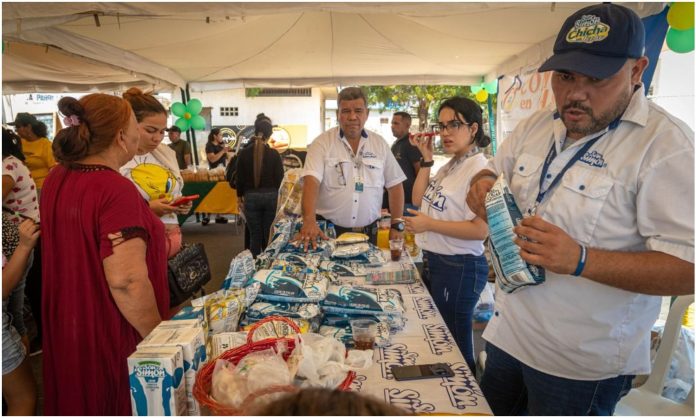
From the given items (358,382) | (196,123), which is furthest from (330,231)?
(196,123)

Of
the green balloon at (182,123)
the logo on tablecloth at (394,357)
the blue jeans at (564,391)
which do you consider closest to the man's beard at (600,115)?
the blue jeans at (564,391)

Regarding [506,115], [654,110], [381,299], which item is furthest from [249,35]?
[654,110]

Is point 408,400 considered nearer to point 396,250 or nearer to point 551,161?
point 551,161

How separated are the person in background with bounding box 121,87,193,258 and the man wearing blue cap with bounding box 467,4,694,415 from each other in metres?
1.63

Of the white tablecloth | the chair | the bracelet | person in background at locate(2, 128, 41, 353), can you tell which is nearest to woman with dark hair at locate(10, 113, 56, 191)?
person in background at locate(2, 128, 41, 353)

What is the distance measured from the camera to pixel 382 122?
730 inches

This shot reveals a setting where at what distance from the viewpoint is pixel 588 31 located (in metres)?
1.15

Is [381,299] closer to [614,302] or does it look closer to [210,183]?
[614,302]

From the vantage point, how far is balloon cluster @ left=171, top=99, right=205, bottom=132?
319 inches

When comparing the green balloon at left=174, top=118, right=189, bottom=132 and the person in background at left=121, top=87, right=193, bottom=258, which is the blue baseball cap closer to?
the person in background at left=121, top=87, right=193, bottom=258

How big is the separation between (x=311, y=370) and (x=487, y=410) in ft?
1.52

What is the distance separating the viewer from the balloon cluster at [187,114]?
26.6 feet

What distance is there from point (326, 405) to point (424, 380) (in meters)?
0.82

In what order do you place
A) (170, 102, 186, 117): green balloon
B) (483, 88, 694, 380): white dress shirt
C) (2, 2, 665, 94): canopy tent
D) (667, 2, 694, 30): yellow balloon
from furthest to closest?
1. (170, 102, 186, 117): green balloon
2. (2, 2, 665, 94): canopy tent
3. (667, 2, 694, 30): yellow balloon
4. (483, 88, 694, 380): white dress shirt
